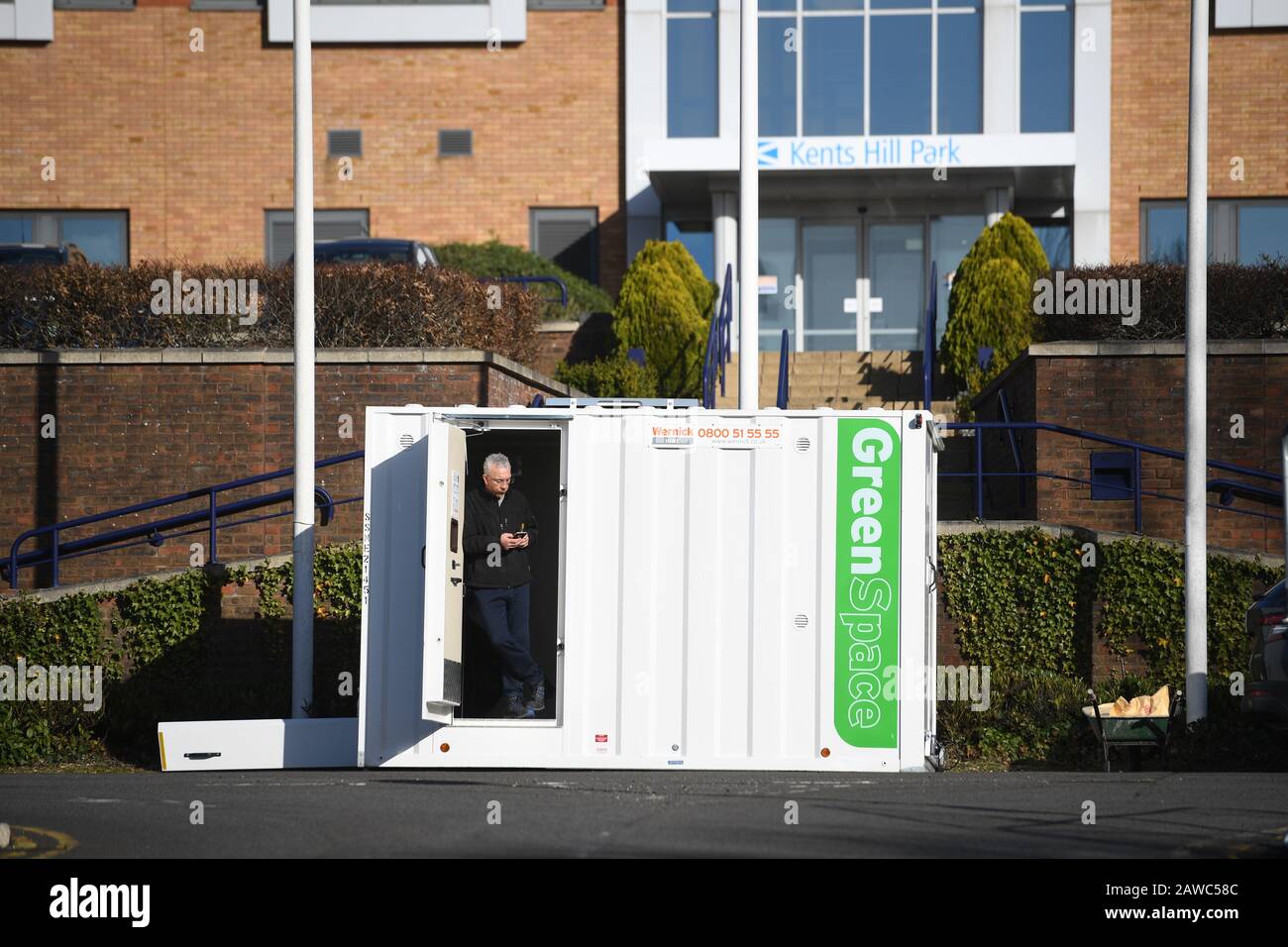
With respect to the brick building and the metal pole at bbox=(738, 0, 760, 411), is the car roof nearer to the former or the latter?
the brick building

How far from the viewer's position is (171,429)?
1730 centimetres

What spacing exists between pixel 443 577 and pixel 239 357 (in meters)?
5.93

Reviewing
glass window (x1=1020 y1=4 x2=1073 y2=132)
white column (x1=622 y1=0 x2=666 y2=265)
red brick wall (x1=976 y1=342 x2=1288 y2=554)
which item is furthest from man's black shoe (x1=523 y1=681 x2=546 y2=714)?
glass window (x1=1020 y1=4 x2=1073 y2=132)

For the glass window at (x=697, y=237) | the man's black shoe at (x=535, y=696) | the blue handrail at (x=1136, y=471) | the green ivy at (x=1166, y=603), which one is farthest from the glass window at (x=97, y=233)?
the green ivy at (x=1166, y=603)

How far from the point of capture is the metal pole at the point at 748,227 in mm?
15508

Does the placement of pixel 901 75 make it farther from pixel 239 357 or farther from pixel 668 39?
pixel 239 357

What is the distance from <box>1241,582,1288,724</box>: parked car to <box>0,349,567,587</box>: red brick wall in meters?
7.66

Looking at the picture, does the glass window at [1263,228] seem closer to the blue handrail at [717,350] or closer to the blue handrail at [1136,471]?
the blue handrail at [717,350]

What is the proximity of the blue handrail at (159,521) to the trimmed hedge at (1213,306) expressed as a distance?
731 centimetres

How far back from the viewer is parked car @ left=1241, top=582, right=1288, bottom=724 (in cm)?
1150

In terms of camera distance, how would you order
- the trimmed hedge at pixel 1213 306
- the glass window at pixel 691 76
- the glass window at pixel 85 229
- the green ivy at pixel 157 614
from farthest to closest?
the glass window at pixel 85 229
the glass window at pixel 691 76
the trimmed hedge at pixel 1213 306
the green ivy at pixel 157 614

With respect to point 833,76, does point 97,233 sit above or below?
below

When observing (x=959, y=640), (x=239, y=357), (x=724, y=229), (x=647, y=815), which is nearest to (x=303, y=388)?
(x=239, y=357)

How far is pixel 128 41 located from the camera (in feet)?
96.1
